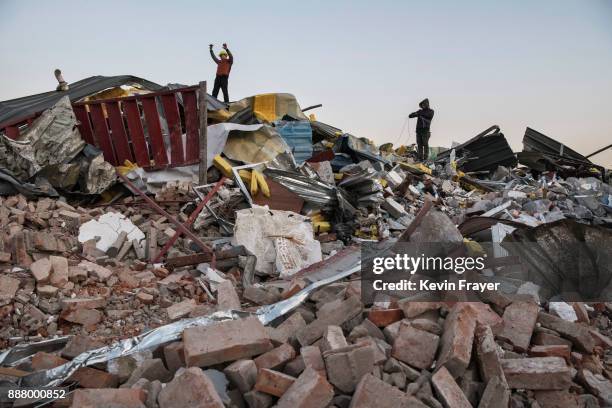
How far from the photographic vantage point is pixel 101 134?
24.9 feet

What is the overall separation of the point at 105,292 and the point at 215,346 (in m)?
2.34

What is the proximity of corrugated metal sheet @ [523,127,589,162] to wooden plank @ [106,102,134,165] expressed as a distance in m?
12.6

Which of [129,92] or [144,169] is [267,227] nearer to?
[144,169]

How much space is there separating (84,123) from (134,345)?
5.62m

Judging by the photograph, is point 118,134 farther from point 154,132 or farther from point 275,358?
point 275,358

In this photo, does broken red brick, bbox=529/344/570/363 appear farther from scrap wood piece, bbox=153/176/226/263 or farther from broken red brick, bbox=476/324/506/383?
scrap wood piece, bbox=153/176/226/263

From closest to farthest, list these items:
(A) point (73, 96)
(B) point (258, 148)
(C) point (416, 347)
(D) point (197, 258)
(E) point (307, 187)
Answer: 1. (C) point (416, 347)
2. (D) point (197, 258)
3. (E) point (307, 187)
4. (B) point (258, 148)
5. (A) point (73, 96)

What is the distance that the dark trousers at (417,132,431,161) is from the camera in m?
13.1

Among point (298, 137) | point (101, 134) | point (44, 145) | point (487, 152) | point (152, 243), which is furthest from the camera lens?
point (487, 152)

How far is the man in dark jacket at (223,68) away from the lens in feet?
38.2

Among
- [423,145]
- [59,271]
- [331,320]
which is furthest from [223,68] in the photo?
[331,320]

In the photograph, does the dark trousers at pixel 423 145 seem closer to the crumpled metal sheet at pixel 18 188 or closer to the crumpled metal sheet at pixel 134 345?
the crumpled metal sheet at pixel 18 188

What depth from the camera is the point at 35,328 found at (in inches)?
155

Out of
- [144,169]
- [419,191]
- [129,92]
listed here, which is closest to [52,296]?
[144,169]
